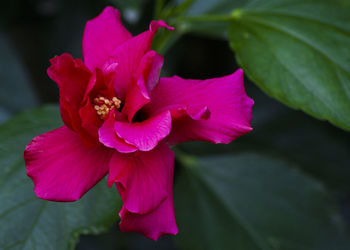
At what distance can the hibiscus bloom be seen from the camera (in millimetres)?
575

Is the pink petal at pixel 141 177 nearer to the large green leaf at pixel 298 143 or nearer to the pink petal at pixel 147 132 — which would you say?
the pink petal at pixel 147 132

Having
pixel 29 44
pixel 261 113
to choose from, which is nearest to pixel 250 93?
pixel 261 113

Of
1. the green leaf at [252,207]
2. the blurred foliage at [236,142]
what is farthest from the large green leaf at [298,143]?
the green leaf at [252,207]

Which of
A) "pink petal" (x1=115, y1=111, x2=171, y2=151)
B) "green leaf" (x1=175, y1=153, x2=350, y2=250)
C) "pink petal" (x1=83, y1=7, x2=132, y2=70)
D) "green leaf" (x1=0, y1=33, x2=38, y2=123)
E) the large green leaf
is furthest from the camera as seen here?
the large green leaf

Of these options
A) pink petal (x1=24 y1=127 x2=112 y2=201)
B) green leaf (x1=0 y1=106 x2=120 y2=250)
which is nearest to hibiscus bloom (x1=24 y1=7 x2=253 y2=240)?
pink petal (x1=24 y1=127 x2=112 y2=201)

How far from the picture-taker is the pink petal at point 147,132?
555 millimetres

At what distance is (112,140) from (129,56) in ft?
0.48

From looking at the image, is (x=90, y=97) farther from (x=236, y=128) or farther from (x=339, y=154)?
(x=339, y=154)

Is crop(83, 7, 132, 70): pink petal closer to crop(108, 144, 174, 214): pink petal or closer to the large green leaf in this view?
crop(108, 144, 174, 214): pink petal

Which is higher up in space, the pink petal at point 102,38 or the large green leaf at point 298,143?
the pink petal at point 102,38

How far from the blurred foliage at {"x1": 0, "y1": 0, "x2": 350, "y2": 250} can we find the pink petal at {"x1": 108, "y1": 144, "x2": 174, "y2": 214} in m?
0.21

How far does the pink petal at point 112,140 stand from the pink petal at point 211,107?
3.1 inches

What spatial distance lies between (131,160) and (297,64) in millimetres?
412

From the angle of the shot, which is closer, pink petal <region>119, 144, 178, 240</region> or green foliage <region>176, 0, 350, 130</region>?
pink petal <region>119, 144, 178, 240</region>
